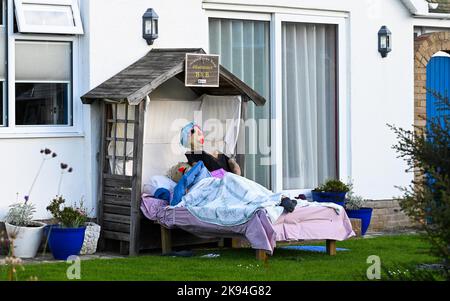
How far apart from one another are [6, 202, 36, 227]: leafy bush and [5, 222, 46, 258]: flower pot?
11 centimetres

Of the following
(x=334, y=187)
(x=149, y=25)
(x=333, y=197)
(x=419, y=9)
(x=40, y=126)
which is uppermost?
(x=419, y=9)

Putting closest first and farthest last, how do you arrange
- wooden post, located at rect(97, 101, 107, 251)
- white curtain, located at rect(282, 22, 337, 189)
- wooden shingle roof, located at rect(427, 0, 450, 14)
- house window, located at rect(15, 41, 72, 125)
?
house window, located at rect(15, 41, 72, 125), wooden post, located at rect(97, 101, 107, 251), white curtain, located at rect(282, 22, 337, 189), wooden shingle roof, located at rect(427, 0, 450, 14)

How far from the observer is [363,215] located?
1402 cm

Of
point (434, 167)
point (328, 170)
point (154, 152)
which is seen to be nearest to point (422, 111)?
point (328, 170)

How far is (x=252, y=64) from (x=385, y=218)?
3.18 m

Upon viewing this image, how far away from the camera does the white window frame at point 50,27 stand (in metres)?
11.6

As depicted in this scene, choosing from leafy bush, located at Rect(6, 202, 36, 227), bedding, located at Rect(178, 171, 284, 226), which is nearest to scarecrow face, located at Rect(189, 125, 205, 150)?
bedding, located at Rect(178, 171, 284, 226)

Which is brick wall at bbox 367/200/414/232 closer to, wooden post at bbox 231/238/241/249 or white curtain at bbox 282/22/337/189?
white curtain at bbox 282/22/337/189

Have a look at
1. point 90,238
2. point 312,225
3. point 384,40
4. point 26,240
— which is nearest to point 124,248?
point 90,238

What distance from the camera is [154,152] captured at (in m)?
12.5

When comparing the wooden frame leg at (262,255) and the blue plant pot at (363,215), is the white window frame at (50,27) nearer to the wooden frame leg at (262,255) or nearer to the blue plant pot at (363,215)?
the wooden frame leg at (262,255)

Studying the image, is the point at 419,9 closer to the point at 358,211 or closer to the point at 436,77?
the point at 436,77

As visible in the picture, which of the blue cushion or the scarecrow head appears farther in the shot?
the scarecrow head

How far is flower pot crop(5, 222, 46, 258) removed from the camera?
11219 millimetres
